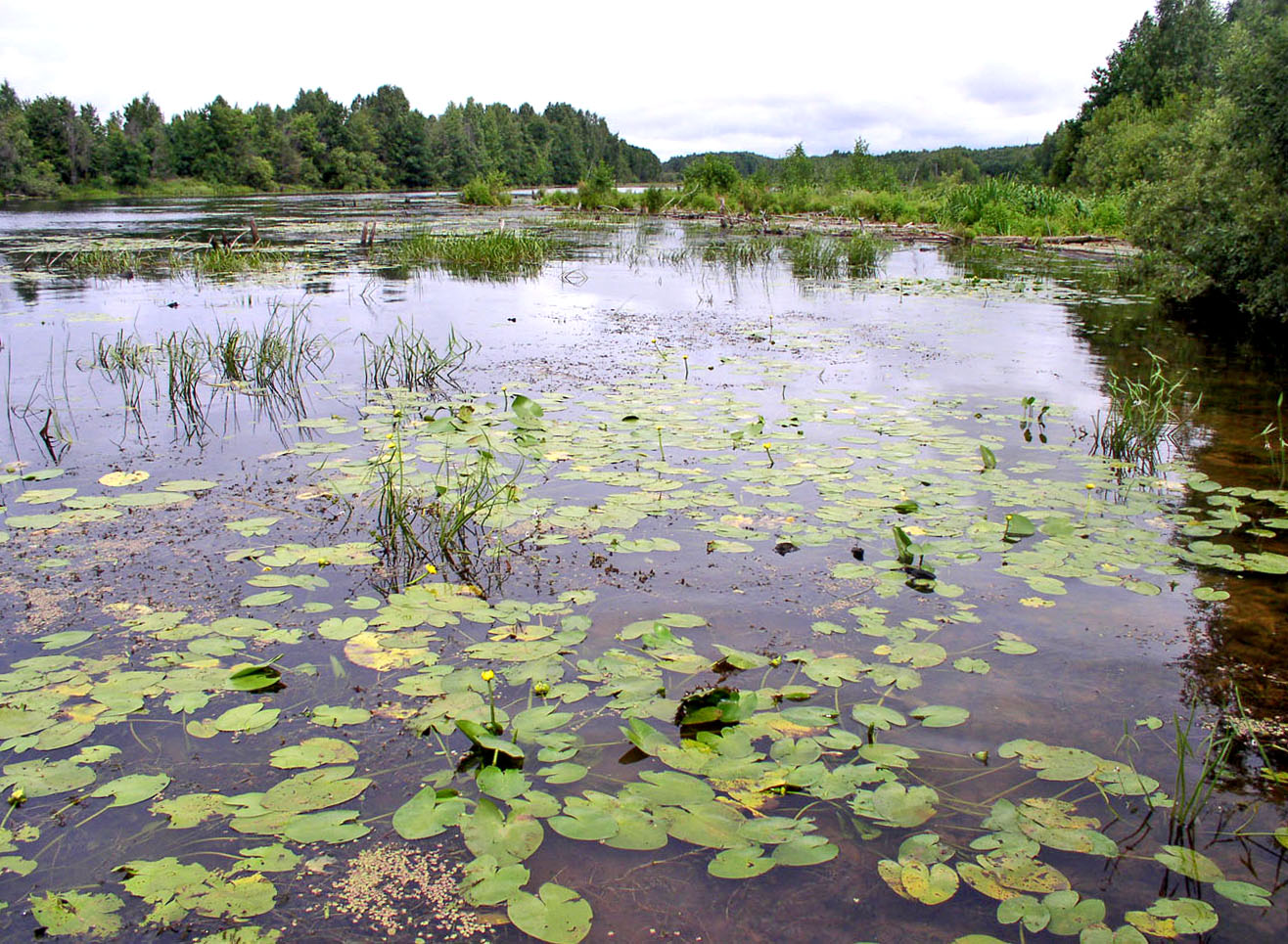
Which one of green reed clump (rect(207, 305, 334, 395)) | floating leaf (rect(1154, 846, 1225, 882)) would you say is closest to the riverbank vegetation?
floating leaf (rect(1154, 846, 1225, 882))

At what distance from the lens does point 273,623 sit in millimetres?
2812

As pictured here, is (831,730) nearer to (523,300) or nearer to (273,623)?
(273,623)

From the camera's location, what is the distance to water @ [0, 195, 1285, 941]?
183 centimetres

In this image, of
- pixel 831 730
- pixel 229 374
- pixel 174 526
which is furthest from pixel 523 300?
pixel 831 730

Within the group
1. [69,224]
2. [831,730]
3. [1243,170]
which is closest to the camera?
[831,730]

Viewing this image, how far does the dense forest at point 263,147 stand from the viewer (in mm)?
51156

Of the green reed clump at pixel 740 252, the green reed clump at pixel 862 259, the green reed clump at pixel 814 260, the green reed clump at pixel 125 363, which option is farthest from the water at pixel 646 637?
the green reed clump at pixel 740 252

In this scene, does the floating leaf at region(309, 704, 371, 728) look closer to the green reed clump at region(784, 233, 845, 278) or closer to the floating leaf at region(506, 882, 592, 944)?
the floating leaf at region(506, 882, 592, 944)

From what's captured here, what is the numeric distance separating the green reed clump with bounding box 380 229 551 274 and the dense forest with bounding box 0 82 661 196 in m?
29.1

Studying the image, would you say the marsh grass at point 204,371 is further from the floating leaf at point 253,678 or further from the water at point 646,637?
the floating leaf at point 253,678

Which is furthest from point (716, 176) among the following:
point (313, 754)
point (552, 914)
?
point (552, 914)

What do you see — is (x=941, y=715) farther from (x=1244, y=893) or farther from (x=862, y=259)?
(x=862, y=259)

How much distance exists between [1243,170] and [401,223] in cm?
2033

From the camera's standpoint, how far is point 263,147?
59000 millimetres
